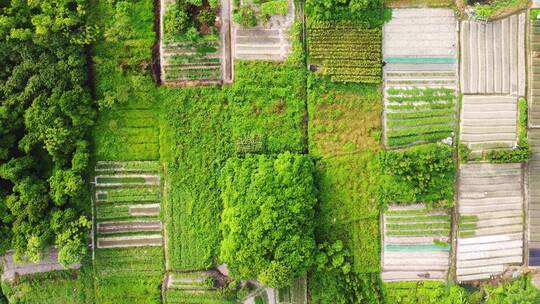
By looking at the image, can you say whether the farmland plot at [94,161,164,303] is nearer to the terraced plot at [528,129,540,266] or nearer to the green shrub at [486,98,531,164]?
the green shrub at [486,98,531,164]

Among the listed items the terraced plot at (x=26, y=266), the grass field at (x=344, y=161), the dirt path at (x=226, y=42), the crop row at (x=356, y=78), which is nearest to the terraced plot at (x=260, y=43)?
the dirt path at (x=226, y=42)

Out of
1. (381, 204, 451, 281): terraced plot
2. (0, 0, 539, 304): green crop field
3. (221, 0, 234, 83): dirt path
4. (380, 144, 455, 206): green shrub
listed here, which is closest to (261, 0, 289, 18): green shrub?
(0, 0, 539, 304): green crop field

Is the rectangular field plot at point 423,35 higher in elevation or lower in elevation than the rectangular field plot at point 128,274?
higher

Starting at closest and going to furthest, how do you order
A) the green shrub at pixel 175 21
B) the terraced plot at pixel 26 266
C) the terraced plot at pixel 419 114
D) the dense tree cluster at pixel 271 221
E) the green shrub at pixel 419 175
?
the dense tree cluster at pixel 271 221 < the green shrub at pixel 175 21 < the green shrub at pixel 419 175 < the terraced plot at pixel 419 114 < the terraced plot at pixel 26 266

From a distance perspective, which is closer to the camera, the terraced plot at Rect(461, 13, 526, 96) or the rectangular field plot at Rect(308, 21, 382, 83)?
the rectangular field plot at Rect(308, 21, 382, 83)

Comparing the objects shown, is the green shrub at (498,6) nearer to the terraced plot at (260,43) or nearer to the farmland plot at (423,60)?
the farmland plot at (423,60)

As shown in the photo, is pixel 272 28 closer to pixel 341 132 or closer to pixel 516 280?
pixel 341 132
